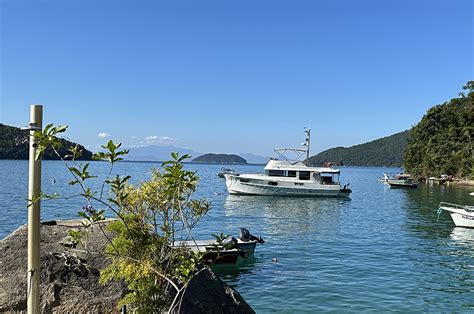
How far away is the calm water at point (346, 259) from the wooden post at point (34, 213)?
1369mm

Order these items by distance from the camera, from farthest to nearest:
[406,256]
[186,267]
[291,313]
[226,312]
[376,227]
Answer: [376,227], [406,256], [291,313], [226,312], [186,267]

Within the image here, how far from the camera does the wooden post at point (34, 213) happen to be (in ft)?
13.6

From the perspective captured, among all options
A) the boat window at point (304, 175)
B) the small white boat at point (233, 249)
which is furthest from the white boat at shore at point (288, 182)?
the small white boat at point (233, 249)

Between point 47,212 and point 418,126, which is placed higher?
point 418,126

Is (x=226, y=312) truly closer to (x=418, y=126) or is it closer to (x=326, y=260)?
(x=326, y=260)

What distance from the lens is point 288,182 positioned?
131ft

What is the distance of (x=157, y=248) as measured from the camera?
4.77m

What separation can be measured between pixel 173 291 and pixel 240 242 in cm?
854

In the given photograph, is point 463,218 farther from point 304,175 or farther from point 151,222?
point 151,222

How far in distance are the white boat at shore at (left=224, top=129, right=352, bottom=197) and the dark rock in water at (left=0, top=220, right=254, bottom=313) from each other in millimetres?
33555

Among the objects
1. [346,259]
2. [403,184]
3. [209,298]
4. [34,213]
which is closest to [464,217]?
[346,259]

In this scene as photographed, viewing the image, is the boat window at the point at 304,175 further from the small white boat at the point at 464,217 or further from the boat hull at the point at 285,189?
the small white boat at the point at 464,217

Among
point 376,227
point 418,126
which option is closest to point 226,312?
point 376,227

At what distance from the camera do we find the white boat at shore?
1576 inches
